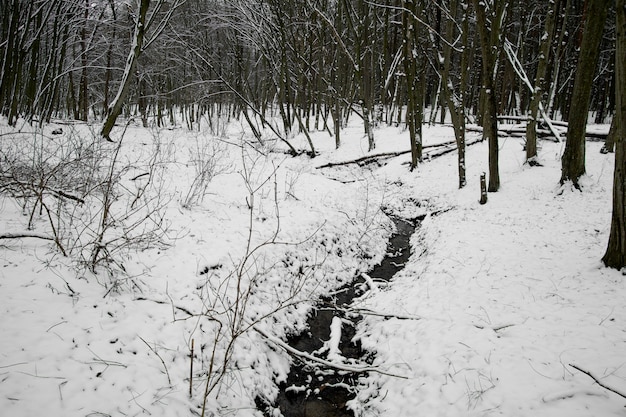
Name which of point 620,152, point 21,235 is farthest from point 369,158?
point 21,235

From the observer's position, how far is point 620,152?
13.5 ft

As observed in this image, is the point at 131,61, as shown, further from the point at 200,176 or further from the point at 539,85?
the point at 539,85

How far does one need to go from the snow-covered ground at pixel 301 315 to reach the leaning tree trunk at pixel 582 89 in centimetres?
58

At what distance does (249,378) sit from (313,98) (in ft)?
73.1

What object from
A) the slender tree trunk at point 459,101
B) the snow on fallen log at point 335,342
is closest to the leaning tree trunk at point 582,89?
the slender tree trunk at point 459,101

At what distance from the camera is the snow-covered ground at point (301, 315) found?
2814 millimetres

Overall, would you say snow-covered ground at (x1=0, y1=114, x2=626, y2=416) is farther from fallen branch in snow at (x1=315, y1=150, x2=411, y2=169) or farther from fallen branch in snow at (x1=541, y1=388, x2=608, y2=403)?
fallen branch in snow at (x1=315, y1=150, x2=411, y2=169)

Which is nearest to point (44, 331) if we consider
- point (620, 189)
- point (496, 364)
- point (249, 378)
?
point (249, 378)

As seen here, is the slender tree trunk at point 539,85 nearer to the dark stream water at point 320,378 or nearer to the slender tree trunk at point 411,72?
the slender tree trunk at point 411,72

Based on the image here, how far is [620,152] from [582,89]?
3.27 metres

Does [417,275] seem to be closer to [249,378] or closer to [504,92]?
[249,378]

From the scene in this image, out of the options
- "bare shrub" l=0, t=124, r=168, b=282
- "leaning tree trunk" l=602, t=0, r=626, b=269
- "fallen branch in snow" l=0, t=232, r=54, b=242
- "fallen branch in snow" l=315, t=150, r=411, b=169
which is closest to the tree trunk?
"leaning tree trunk" l=602, t=0, r=626, b=269

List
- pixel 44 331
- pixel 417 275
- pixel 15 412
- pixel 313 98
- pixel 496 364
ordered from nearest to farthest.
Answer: pixel 15 412 < pixel 44 331 < pixel 496 364 < pixel 417 275 < pixel 313 98

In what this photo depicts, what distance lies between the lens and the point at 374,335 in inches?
179
